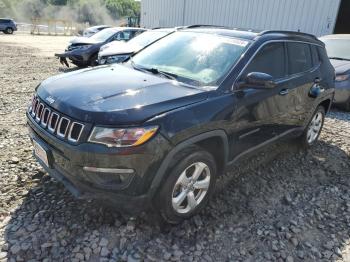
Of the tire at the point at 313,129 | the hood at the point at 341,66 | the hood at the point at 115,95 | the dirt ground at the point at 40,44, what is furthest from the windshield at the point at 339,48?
the dirt ground at the point at 40,44

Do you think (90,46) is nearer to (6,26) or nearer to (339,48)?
(339,48)

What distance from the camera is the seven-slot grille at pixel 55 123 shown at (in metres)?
2.50

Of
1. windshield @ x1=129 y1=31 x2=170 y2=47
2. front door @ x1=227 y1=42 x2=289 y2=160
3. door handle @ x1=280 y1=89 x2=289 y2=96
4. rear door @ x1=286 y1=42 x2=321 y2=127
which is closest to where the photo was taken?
front door @ x1=227 y1=42 x2=289 y2=160

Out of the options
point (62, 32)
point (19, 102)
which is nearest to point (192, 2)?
point (19, 102)

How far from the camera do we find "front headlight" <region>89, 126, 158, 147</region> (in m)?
2.42

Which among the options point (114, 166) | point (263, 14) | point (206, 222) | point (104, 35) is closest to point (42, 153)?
point (114, 166)

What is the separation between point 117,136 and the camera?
7.97ft

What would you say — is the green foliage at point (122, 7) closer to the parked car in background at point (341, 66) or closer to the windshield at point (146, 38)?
the windshield at point (146, 38)

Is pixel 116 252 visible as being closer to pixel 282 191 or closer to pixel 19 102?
pixel 282 191

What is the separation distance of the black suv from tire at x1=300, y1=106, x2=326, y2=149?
0.80m

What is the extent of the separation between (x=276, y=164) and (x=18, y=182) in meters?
3.19

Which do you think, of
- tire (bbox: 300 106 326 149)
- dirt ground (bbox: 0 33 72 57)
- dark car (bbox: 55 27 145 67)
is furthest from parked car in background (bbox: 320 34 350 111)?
dirt ground (bbox: 0 33 72 57)

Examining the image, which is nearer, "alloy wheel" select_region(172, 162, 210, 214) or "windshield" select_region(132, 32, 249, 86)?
"alloy wheel" select_region(172, 162, 210, 214)

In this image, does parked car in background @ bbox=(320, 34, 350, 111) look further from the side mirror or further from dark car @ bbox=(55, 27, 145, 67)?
dark car @ bbox=(55, 27, 145, 67)
